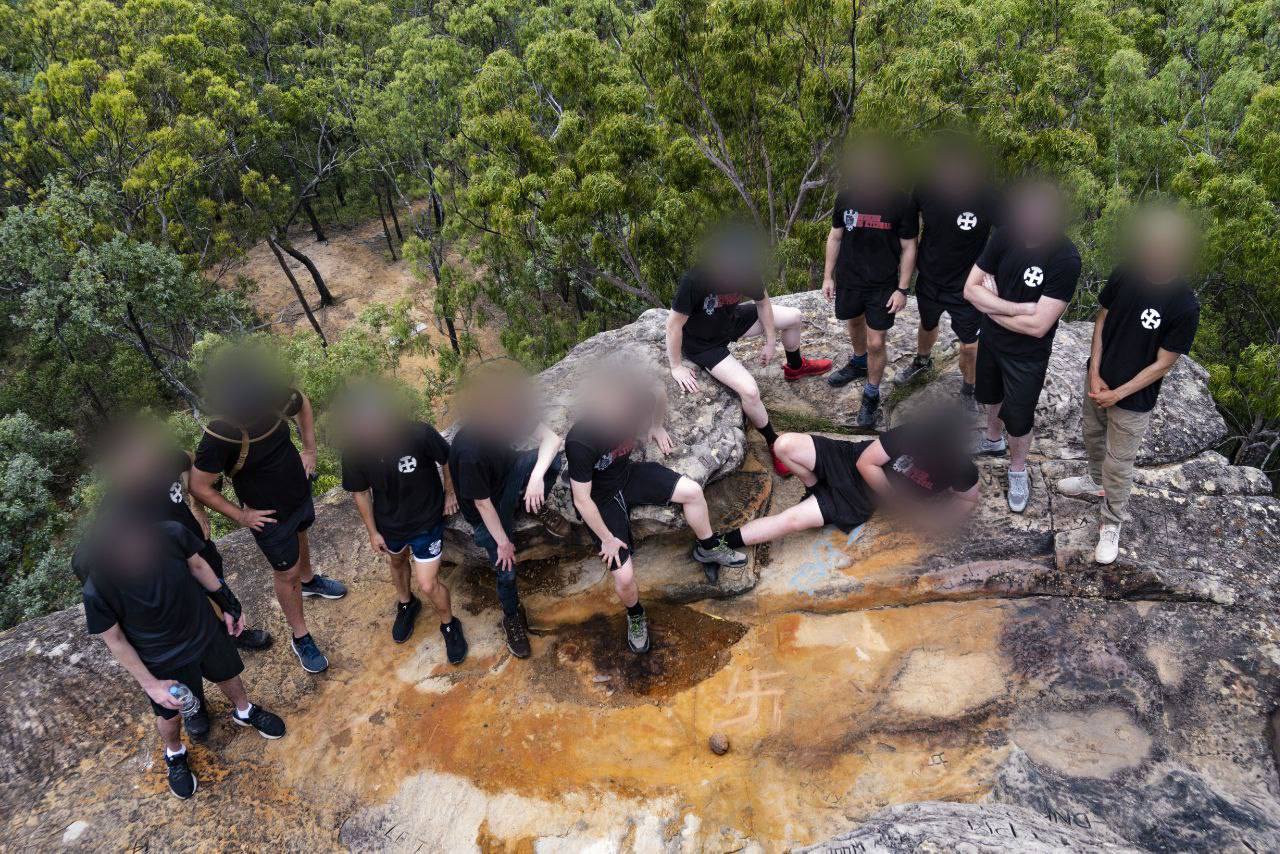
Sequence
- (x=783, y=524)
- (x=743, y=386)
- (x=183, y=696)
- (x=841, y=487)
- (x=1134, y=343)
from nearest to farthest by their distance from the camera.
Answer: (x=183, y=696)
(x=1134, y=343)
(x=783, y=524)
(x=841, y=487)
(x=743, y=386)

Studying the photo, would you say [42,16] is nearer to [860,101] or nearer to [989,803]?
[860,101]

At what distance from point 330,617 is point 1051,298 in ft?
21.0

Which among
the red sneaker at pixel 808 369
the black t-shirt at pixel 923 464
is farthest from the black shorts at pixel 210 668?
the red sneaker at pixel 808 369

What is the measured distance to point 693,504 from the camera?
611 centimetres

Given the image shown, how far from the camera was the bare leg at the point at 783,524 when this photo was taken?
623 centimetres

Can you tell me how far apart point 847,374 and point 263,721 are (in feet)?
20.1

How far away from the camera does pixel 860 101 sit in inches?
444

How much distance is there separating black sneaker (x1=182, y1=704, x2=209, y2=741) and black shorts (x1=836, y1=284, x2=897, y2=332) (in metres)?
6.32

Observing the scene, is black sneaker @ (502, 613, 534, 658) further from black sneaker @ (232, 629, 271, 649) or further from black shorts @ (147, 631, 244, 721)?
black sneaker @ (232, 629, 271, 649)

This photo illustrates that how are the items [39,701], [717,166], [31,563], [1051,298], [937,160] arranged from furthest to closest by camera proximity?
[31,563] < [717,166] < [937,160] < [39,701] < [1051,298]

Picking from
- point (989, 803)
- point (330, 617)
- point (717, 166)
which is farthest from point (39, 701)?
Answer: point (717, 166)

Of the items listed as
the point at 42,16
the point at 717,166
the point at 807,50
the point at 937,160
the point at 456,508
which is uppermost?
the point at 42,16

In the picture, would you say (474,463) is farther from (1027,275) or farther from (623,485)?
(1027,275)

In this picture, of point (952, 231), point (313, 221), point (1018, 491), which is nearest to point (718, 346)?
point (952, 231)
